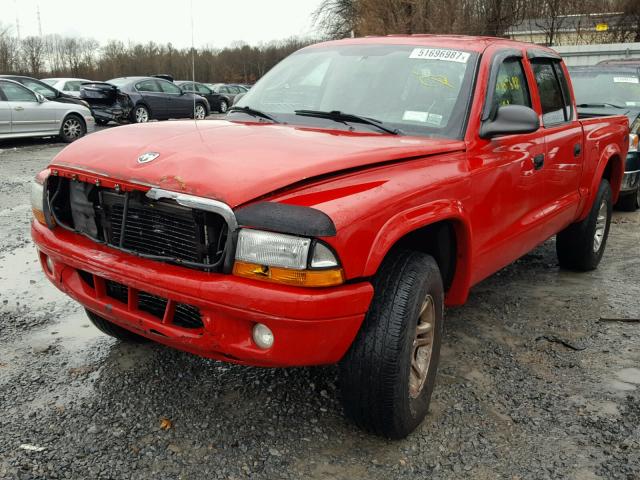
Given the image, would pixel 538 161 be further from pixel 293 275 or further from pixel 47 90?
pixel 47 90

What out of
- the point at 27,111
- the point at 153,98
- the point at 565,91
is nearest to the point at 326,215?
the point at 565,91

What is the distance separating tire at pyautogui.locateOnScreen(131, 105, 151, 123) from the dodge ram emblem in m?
15.4

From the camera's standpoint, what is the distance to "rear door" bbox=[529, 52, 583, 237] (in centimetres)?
392

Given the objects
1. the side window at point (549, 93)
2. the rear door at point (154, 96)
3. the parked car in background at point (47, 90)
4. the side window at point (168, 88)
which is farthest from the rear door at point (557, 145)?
the side window at point (168, 88)

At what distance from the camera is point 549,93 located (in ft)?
13.9

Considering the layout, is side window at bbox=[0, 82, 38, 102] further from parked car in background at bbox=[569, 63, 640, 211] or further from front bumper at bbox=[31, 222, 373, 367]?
front bumper at bbox=[31, 222, 373, 367]

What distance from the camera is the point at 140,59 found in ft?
124

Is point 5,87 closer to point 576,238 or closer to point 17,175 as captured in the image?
point 17,175

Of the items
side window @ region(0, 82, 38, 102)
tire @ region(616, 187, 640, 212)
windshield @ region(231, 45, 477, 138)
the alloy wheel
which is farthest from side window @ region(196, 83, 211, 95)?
the alloy wheel

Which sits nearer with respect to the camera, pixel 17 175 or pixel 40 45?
pixel 17 175

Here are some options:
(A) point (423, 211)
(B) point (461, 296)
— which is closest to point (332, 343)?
(A) point (423, 211)

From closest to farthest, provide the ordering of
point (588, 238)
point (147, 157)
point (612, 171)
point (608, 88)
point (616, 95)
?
point (147, 157) → point (588, 238) → point (612, 171) → point (616, 95) → point (608, 88)

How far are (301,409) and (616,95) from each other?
22.7ft

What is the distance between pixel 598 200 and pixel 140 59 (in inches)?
1461
